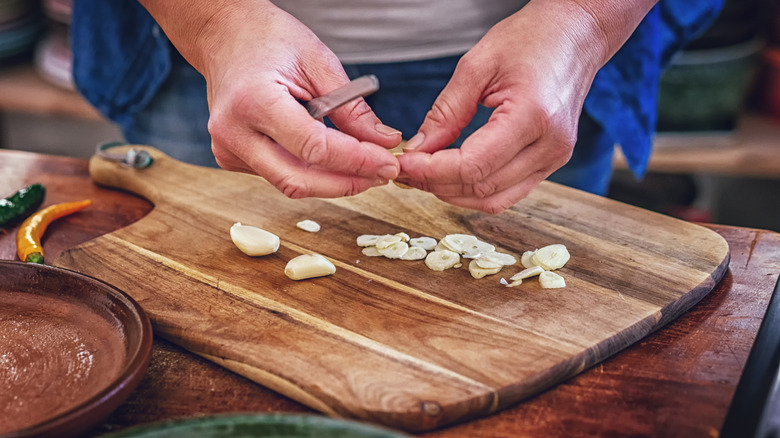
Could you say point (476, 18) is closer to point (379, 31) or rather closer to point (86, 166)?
point (379, 31)

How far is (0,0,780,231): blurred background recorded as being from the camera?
2133 mm

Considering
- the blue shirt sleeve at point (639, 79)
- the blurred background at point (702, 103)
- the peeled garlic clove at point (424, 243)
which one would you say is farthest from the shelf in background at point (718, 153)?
the peeled garlic clove at point (424, 243)

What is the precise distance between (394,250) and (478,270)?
121mm

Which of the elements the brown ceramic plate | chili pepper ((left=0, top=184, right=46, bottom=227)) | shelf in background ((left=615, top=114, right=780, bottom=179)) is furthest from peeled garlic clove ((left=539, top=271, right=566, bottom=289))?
shelf in background ((left=615, top=114, right=780, bottom=179))

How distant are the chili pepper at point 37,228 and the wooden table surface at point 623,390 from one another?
294 millimetres

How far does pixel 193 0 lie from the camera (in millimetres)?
1065

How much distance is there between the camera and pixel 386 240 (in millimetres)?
1024

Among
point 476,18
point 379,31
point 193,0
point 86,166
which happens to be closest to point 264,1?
point 193,0

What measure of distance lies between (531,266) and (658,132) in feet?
4.93

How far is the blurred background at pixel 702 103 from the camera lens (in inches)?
84.0

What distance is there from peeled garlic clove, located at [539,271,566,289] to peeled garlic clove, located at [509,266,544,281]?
0.01m

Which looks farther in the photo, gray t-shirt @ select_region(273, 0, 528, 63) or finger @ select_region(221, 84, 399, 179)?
gray t-shirt @ select_region(273, 0, 528, 63)

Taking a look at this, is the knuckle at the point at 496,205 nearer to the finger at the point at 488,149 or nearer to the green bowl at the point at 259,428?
the finger at the point at 488,149

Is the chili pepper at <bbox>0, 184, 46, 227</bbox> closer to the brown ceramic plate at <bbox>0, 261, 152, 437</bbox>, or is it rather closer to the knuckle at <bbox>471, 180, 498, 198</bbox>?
the brown ceramic plate at <bbox>0, 261, 152, 437</bbox>
